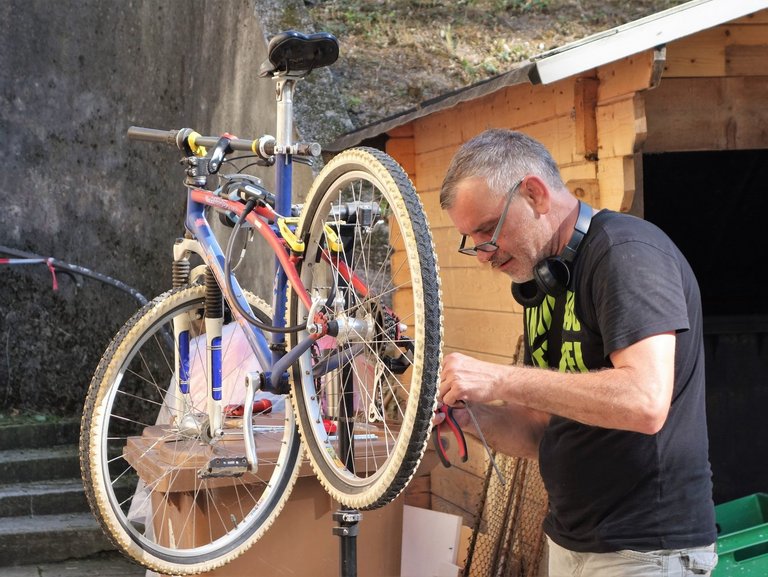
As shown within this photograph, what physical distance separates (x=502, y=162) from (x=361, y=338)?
574 mm

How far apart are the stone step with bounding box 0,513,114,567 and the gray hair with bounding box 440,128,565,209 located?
16.8 ft

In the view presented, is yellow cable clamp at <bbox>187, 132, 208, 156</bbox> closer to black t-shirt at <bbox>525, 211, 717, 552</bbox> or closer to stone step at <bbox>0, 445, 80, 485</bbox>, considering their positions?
black t-shirt at <bbox>525, 211, 717, 552</bbox>

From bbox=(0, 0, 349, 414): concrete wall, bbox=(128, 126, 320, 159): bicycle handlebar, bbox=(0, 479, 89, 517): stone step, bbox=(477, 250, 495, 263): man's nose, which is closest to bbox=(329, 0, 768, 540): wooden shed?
bbox=(128, 126, 320, 159): bicycle handlebar

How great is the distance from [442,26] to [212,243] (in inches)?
211

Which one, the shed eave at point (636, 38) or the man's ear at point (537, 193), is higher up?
the shed eave at point (636, 38)

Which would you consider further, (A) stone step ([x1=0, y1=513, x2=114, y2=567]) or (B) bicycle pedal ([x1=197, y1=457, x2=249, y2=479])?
(A) stone step ([x1=0, y1=513, x2=114, y2=567])

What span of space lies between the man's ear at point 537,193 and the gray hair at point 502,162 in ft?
0.05

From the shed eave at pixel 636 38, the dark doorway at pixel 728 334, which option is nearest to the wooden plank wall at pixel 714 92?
the shed eave at pixel 636 38

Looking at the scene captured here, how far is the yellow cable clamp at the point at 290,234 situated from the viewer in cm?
274

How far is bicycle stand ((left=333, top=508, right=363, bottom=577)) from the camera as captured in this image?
263 cm

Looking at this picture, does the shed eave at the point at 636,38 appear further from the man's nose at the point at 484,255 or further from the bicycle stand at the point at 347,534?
the bicycle stand at the point at 347,534

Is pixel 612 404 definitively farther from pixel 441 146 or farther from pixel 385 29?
pixel 385 29

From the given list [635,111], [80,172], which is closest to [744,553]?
[635,111]

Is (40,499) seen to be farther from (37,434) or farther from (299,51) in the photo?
(299,51)
